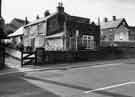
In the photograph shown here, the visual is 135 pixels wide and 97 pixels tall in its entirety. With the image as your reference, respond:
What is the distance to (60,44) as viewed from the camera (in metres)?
22.1

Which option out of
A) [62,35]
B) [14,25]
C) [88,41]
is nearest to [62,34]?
[62,35]

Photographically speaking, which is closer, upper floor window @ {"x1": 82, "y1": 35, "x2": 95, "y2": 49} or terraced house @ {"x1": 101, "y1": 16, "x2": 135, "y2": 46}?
upper floor window @ {"x1": 82, "y1": 35, "x2": 95, "y2": 49}

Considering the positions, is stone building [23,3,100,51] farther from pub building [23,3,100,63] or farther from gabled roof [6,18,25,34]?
gabled roof [6,18,25,34]

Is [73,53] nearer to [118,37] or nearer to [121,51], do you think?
[121,51]

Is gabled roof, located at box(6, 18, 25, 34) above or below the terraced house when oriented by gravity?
above

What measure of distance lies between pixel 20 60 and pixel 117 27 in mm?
40678

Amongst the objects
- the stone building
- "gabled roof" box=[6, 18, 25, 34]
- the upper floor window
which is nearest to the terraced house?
the upper floor window

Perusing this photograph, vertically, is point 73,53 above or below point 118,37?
below

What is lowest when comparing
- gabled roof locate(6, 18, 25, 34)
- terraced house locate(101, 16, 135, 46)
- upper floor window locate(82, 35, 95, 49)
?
upper floor window locate(82, 35, 95, 49)

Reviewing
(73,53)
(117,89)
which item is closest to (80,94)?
(117,89)

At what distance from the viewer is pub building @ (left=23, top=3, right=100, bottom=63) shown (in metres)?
21.3

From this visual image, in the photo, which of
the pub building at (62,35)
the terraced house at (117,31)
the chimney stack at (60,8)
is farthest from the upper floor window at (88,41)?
the terraced house at (117,31)

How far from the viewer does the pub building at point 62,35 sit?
69.8ft

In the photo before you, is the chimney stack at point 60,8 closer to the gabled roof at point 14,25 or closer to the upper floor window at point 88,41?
the upper floor window at point 88,41
